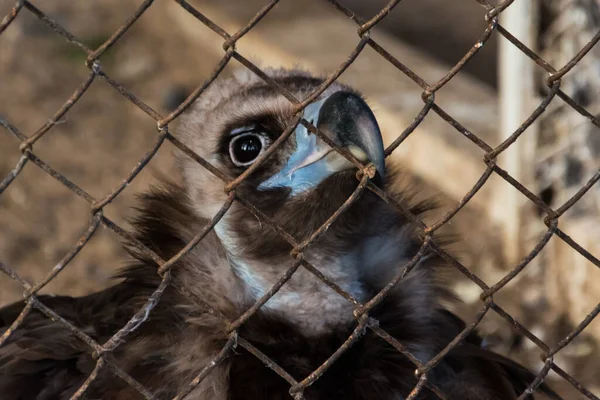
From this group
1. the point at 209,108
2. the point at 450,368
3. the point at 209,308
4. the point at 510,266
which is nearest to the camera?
the point at 209,308

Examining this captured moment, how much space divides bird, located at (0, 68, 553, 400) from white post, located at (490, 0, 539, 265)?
5.64 ft

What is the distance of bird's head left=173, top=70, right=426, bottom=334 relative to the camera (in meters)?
1.77

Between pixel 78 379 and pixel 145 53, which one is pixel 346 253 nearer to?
pixel 78 379

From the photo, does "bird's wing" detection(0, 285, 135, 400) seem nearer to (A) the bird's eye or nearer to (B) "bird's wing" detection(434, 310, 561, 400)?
(A) the bird's eye

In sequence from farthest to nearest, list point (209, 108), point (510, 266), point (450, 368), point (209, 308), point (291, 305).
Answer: point (510, 266), point (209, 108), point (450, 368), point (291, 305), point (209, 308)

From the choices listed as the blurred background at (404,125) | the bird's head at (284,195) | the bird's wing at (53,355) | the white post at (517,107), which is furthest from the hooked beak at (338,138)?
the white post at (517,107)

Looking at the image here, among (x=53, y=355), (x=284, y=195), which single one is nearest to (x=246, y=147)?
(x=284, y=195)

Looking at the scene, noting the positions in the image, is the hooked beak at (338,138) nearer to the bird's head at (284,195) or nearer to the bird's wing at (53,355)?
the bird's head at (284,195)

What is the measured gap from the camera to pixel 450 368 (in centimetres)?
202

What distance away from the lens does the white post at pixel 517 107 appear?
3490 mm

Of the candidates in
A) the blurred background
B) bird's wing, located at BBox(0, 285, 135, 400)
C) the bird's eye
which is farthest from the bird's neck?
the blurred background

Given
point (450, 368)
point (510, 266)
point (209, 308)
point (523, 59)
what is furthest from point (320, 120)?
point (510, 266)

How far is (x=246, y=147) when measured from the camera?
1899 mm

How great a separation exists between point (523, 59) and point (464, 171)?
84cm
